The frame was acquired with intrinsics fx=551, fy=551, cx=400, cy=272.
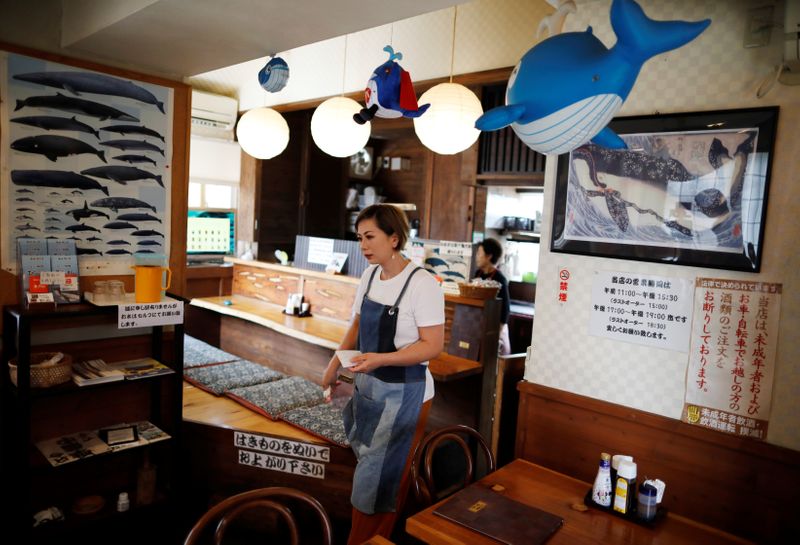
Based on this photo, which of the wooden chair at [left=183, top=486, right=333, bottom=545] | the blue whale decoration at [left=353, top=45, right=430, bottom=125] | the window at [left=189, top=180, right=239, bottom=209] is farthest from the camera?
the window at [left=189, top=180, right=239, bottom=209]

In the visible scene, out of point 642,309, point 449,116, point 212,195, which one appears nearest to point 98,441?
point 449,116

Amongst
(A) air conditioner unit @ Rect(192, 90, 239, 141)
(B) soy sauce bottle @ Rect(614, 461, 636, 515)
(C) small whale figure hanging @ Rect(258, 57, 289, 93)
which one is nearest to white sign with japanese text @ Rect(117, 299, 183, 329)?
(C) small whale figure hanging @ Rect(258, 57, 289, 93)

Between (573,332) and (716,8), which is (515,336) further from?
(716,8)

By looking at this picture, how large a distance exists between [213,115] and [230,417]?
427 centimetres

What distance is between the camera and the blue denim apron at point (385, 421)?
7.69 ft

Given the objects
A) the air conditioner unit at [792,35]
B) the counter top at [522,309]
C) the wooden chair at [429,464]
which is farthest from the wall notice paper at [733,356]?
the counter top at [522,309]

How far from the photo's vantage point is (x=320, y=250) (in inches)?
195

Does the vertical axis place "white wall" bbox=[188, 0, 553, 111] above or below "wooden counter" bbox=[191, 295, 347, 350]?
above

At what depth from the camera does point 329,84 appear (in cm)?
549

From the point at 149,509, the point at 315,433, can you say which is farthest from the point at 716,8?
the point at 149,509

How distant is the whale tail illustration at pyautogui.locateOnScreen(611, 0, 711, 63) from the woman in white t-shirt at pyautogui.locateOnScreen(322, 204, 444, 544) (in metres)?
1.32

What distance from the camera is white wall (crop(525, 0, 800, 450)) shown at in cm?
197

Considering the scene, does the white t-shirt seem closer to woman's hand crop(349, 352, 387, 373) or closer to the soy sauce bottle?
woman's hand crop(349, 352, 387, 373)

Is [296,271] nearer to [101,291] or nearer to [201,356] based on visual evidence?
[201,356]
